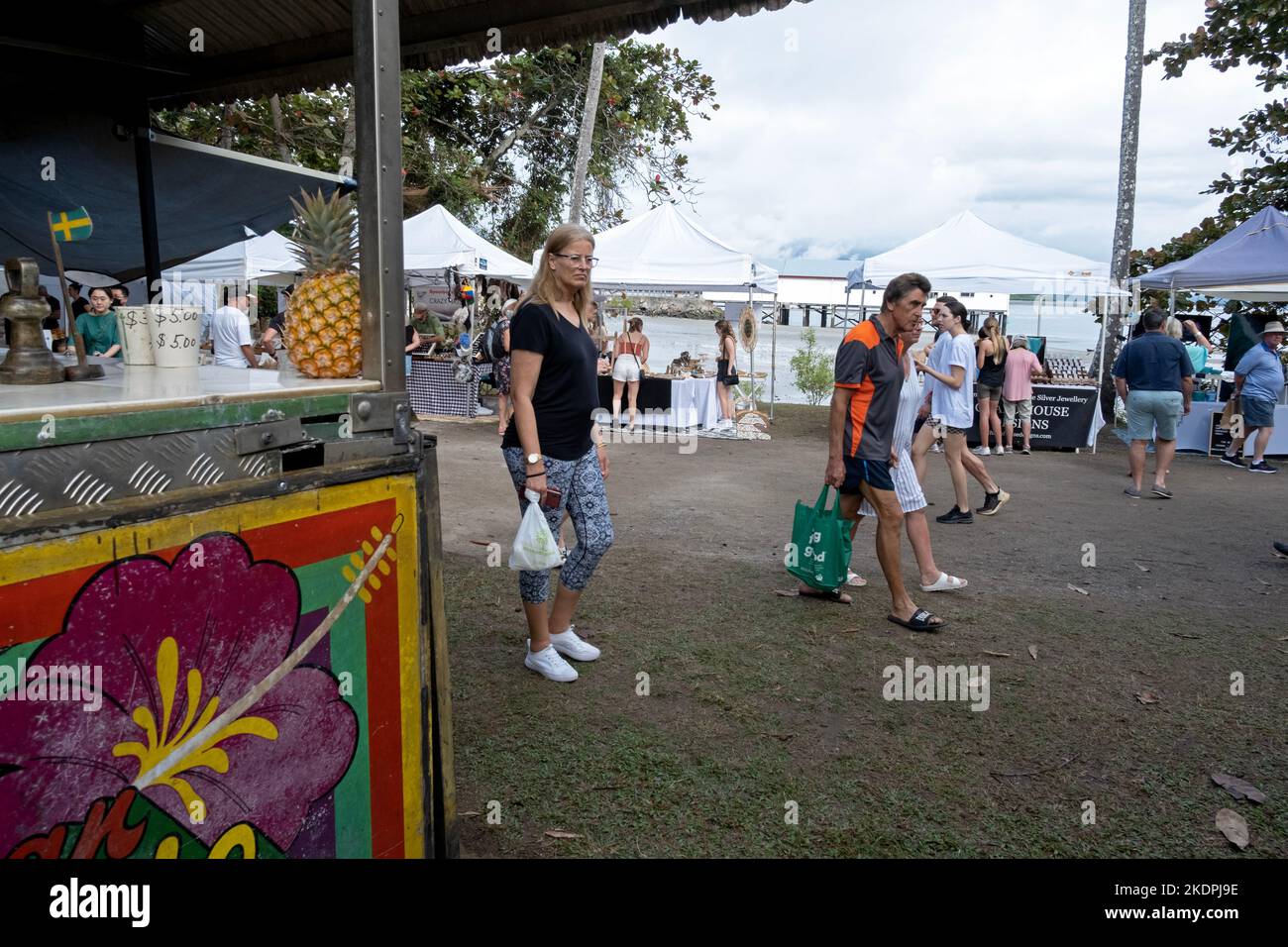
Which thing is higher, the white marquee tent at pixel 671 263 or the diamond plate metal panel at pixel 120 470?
the white marquee tent at pixel 671 263

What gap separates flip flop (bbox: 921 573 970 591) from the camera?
591 cm

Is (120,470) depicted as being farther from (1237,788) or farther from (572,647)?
(1237,788)

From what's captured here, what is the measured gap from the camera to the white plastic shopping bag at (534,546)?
12.4 ft

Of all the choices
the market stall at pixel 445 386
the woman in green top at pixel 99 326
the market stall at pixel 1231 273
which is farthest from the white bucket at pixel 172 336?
the market stall at pixel 1231 273

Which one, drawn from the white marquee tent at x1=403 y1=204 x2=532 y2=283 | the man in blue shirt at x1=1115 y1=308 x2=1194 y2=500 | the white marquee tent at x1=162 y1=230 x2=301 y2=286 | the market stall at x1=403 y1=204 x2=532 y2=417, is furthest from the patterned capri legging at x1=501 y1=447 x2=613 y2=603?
the white marquee tent at x1=162 y1=230 x2=301 y2=286

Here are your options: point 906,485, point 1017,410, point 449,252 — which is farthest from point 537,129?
point 906,485

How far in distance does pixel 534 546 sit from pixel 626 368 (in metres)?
10.6

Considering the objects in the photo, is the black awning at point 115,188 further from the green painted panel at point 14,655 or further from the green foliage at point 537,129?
the green foliage at point 537,129

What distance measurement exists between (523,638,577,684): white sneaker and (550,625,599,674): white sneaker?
15 cm

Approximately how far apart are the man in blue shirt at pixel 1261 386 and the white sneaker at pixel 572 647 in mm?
10774

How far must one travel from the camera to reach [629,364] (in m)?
14.2

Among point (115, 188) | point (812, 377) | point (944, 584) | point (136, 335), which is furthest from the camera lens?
point (812, 377)

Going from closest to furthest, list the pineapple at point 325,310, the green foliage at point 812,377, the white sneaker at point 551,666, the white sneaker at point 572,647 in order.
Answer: the pineapple at point 325,310
the white sneaker at point 551,666
the white sneaker at point 572,647
the green foliage at point 812,377

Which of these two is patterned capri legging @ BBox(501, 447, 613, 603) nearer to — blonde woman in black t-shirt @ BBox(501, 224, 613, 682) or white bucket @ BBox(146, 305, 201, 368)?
blonde woman in black t-shirt @ BBox(501, 224, 613, 682)
